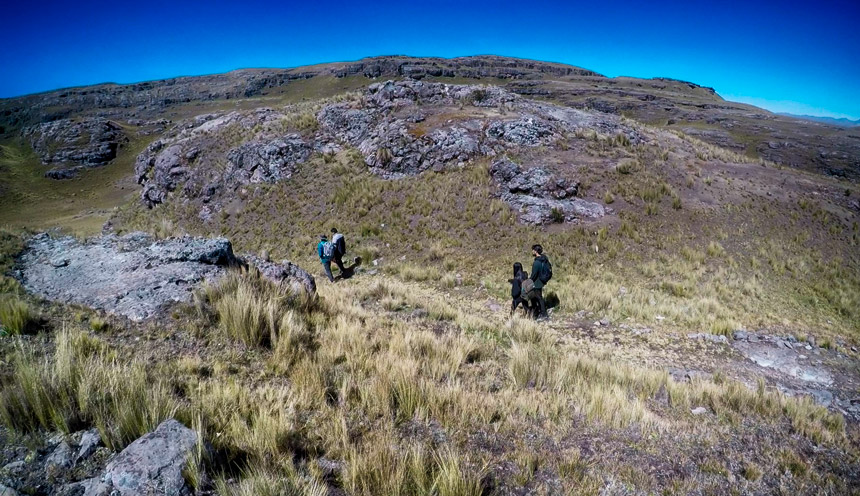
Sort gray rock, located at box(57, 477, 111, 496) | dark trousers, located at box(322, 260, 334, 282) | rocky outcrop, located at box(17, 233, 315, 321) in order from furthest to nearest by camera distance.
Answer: dark trousers, located at box(322, 260, 334, 282) → rocky outcrop, located at box(17, 233, 315, 321) → gray rock, located at box(57, 477, 111, 496)

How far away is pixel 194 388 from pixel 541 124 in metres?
22.4

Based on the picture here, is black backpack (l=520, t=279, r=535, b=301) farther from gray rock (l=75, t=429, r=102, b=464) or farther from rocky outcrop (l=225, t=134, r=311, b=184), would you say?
rocky outcrop (l=225, t=134, r=311, b=184)

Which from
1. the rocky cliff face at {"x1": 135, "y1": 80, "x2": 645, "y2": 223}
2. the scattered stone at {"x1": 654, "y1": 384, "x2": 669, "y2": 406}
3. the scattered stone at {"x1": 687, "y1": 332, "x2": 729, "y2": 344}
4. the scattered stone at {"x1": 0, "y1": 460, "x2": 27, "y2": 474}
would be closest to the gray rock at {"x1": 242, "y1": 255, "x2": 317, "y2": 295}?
the scattered stone at {"x1": 0, "y1": 460, "x2": 27, "y2": 474}

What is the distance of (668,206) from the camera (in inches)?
672

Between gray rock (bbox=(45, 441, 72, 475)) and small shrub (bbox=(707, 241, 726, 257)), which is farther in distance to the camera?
small shrub (bbox=(707, 241, 726, 257))

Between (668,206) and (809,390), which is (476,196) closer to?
(668,206)

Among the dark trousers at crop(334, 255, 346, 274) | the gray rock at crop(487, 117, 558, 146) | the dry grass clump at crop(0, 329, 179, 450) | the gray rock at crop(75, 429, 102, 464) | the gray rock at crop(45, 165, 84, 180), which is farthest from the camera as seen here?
the gray rock at crop(45, 165, 84, 180)

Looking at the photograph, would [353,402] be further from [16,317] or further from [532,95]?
[532,95]

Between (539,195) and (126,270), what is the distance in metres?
15.7

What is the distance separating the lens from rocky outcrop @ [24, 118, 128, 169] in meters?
54.6

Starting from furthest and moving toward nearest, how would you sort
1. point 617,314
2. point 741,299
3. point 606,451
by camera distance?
point 741,299 < point 617,314 < point 606,451

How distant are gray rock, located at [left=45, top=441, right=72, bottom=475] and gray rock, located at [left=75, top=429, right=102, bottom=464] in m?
0.06

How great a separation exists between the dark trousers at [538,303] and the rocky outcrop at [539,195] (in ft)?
20.6

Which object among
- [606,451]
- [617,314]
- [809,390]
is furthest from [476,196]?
[606,451]
